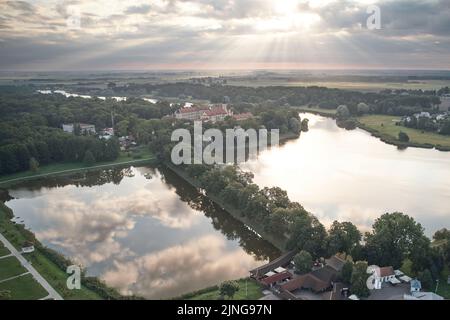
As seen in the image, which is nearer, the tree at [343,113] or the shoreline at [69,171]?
the shoreline at [69,171]

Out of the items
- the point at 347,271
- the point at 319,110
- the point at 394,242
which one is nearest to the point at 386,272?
the point at 347,271

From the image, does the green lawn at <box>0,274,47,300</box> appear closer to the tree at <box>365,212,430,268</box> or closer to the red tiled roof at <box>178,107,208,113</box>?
the tree at <box>365,212,430,268</box>

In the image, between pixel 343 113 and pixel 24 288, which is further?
pixel 343 113

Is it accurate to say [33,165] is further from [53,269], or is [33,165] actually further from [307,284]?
[307,284]

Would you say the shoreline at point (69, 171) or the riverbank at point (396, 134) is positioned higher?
the riverbank at point (396, 134)

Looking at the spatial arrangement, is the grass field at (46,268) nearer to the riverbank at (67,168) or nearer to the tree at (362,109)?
the riverbank at (67,168)

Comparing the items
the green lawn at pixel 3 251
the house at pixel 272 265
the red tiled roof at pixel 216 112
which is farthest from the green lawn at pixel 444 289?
the red tiled roof at pixel 216 112

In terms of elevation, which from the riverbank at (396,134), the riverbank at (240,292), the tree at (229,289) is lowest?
the riverbank at (240,292)
